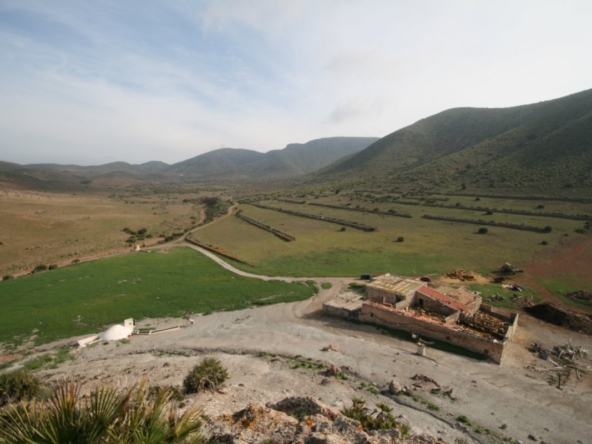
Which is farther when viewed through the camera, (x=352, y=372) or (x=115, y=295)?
(x=115, y=295)

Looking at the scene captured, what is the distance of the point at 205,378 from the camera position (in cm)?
1455

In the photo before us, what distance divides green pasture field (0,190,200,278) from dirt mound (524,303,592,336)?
170 ft

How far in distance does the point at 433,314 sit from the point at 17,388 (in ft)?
79.2

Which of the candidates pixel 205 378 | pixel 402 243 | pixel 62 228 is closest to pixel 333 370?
pixel 205 378

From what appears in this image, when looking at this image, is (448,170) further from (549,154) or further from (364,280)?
(364,280)

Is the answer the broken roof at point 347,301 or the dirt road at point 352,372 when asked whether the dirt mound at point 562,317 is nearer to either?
the dirt road at point 352,372

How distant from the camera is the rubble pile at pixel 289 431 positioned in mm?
7660

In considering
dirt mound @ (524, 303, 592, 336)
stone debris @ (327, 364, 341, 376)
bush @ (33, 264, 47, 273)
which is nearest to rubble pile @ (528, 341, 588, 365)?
dirt mound @ (524, 303, 592, 336)

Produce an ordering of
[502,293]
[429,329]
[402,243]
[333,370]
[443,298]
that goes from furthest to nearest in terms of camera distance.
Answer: [402,243], [502,293], [443,298], [429,329], [333,370]

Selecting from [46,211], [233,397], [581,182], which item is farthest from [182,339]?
[581,182]

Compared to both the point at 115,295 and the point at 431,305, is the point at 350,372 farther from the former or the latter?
the point at 115,295

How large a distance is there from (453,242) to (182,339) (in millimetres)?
38678

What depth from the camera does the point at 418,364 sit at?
18.7m

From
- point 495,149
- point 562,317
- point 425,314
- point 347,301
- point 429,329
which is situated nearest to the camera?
point 429,329
